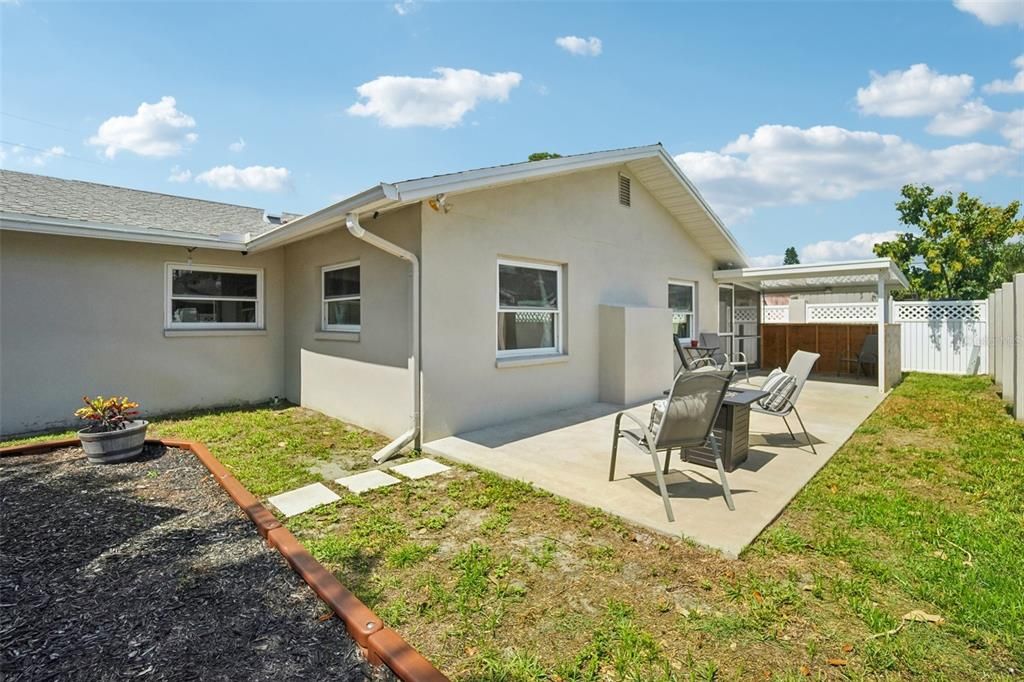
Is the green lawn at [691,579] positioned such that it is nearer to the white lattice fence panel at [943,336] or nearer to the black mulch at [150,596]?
the black mulch at [150,596]

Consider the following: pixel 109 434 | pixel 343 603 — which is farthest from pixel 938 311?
pixel 109 434

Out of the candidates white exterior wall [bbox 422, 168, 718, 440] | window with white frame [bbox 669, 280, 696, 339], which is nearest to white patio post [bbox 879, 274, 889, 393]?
window with white frame [bbox 669, 280, 696, 339]

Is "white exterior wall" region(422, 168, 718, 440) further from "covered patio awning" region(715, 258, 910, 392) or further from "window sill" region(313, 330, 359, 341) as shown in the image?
"covered patio awning" region(715, 258, 910, 392)

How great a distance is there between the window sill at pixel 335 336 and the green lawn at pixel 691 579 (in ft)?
A: 8.30

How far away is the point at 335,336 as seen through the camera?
7422 mm

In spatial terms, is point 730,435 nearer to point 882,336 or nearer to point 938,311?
point 882,336

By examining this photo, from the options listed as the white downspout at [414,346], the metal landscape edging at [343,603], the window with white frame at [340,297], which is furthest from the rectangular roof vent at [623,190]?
the metal landscape edging at [343,603]

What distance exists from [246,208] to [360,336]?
6.46m

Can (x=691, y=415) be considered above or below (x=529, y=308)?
below

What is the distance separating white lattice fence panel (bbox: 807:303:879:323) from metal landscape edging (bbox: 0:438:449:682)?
632 inches

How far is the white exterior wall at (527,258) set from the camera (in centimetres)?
592

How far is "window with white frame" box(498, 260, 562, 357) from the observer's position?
6961 millimetres

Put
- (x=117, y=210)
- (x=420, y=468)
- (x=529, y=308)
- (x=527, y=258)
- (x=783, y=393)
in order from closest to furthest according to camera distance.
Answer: (x=420, y=468) → (x=783, y=393) → (x=527, y=258) → (x=529, y=308) → (x=117, y=210)

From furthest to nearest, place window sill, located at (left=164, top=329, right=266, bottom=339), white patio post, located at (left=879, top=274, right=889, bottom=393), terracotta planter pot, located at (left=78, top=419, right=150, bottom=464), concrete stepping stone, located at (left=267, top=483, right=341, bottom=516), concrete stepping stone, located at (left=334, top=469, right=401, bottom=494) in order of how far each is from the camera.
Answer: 1. white patio post, located at (left=879, top=274, right=889, bottom=393)
2. window sill, located at (left=164, top=329, right=266, bottom=339)
3. terracotta planter pot, located at (left=78, top=419, right=150, bottom=464)
4. concrete stepping stone, located at (left=334, top=469, right=401, bottom=494)
5. concrete stepping stone, located at (left=267, top=483, right=341, bottom=516)
